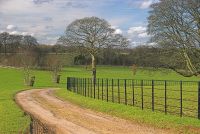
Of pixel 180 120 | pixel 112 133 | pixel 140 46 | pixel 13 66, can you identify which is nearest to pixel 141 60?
pixel 140 46

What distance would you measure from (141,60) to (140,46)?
219cm

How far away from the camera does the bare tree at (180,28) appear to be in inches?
1442

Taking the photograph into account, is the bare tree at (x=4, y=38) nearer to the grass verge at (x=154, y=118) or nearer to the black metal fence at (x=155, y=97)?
the black metal fence at (x=155, y=97)

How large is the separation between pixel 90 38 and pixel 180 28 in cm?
3913

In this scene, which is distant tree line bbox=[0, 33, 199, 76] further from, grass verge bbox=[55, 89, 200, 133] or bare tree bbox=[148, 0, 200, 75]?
grass verge bbox=[55, 89, 200, 133]

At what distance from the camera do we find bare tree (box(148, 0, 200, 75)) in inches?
1442

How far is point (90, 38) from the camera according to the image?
7569 centimetres

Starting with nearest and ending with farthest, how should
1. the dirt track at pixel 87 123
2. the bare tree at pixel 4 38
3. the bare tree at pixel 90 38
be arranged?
the dirt track at pixel 87 123, the bare tree at pixel 90 38, the bare tree at pixel 4 38

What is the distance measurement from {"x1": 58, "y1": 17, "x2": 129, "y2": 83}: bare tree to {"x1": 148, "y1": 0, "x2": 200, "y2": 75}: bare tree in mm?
36542

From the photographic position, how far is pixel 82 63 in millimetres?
130750

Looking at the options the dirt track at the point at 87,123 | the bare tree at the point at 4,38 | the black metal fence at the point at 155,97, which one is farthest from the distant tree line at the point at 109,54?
the dirt track at the point at 87,123

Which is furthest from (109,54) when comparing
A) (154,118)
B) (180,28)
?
(154,118)

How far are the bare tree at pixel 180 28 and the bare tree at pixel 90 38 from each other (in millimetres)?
36542

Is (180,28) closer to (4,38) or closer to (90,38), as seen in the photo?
(90,38)
